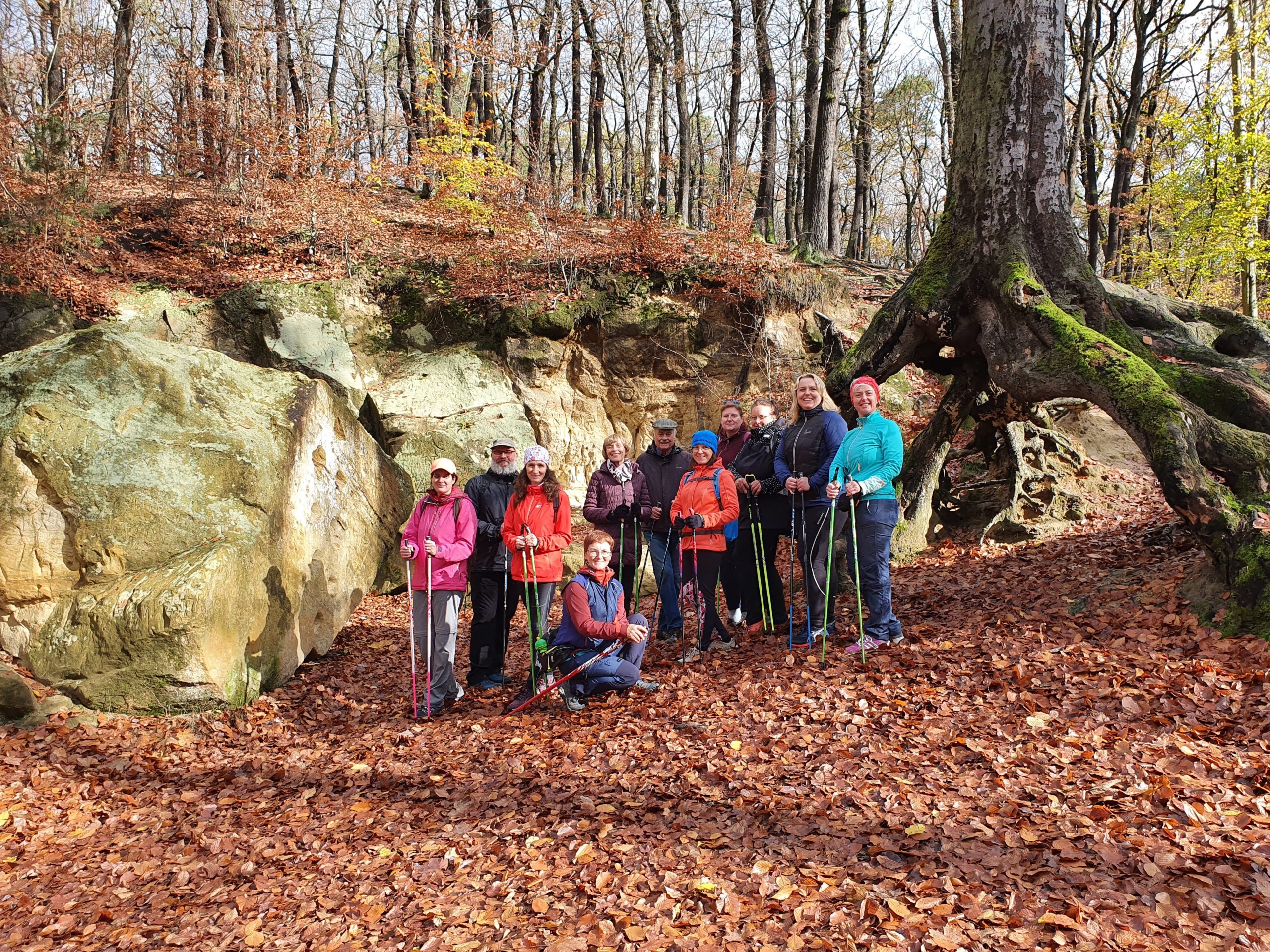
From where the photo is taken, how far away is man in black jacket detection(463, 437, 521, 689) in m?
6.33

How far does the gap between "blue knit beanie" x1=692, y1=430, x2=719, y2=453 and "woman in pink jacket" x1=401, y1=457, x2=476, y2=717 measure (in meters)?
1.99

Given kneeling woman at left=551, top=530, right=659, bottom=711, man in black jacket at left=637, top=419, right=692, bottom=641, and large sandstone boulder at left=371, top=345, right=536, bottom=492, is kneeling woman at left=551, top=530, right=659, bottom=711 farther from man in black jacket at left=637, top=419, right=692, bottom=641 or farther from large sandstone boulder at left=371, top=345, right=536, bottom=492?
large sandstone boulder at left=371, top=345, right=536, bottom=492

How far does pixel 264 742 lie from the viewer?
5750 mm

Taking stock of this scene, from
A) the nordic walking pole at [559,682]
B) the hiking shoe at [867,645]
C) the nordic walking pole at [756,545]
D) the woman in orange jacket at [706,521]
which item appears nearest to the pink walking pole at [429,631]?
the nordic walking pole at [559,682]

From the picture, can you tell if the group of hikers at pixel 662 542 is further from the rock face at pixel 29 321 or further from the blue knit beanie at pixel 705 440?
the rock face at pixel 29 321

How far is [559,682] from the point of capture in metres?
5.67

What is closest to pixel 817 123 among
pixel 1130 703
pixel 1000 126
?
pixel 1000 126

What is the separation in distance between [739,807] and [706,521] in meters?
2.65

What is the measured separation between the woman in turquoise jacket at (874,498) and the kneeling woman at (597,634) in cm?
167

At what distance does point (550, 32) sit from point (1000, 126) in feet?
63.0

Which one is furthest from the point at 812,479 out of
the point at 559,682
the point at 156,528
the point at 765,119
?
the point at 765,119

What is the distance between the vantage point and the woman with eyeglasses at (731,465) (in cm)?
689

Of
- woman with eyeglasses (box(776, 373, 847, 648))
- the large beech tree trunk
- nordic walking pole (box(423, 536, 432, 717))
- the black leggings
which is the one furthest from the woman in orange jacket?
the large beech tree trunk

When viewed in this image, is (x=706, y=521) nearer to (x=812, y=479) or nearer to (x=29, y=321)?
(x=812, y=479)
